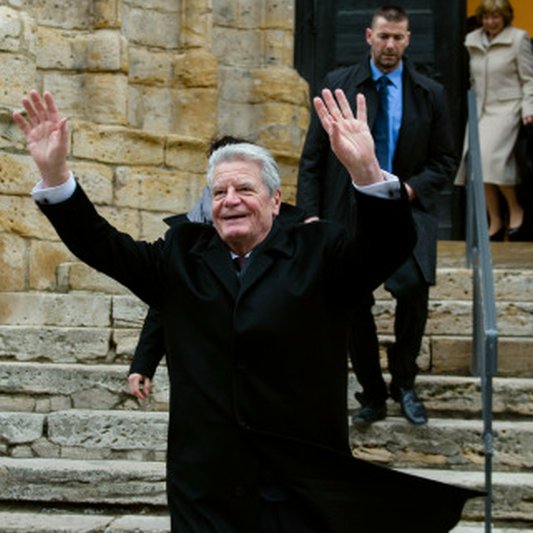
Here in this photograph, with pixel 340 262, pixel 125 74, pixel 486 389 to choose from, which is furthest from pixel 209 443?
pixel 125 74

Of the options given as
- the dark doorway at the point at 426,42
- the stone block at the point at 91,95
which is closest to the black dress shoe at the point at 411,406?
the dark doorway at the point at 426,42

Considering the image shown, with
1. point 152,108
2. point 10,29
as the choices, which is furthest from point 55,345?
point 152,108

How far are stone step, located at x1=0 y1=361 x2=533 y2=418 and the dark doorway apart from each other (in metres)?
2.95

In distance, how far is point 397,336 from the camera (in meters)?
5.60

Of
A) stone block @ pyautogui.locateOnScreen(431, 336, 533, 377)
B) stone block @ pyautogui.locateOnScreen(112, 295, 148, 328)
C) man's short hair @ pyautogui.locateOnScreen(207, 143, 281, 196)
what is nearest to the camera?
man's short hair @ pyautogui.locateOnScreen(207, 143, 281, 196)

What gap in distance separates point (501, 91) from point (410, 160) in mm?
2867

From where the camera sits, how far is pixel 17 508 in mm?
5453

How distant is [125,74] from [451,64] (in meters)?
2.26

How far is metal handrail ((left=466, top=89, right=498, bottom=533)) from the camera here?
492cm

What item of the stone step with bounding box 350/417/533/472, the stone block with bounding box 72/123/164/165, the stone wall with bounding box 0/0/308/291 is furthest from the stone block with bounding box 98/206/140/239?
the stone step with bounding box 350/417/533/472

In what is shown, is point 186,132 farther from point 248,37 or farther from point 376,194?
point 376,194

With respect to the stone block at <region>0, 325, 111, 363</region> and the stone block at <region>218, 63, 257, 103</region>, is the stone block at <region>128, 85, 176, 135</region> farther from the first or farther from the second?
the stone block at <region>0, 325, 111, 363</region>

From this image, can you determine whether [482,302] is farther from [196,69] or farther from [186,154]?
[196,69]

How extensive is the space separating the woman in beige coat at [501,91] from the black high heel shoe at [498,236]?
101 millimetres
